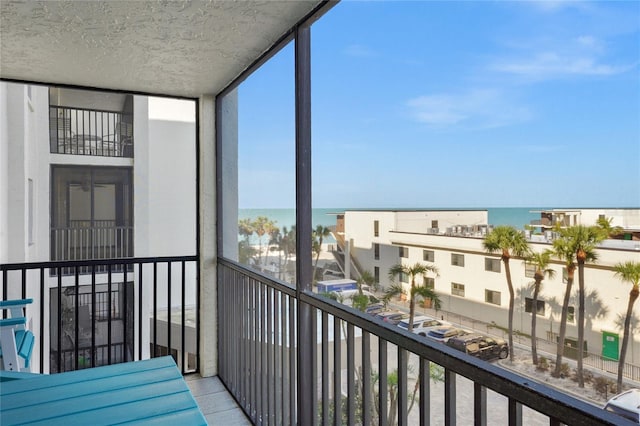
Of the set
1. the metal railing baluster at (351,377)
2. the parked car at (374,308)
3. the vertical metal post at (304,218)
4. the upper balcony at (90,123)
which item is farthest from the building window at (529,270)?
the upper balcony at (90,123)

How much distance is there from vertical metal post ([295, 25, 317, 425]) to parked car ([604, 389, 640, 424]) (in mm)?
1362

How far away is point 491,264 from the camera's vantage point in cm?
100

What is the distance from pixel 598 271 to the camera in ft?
2.56

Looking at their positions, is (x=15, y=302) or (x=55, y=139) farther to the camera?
(x=55, y=139)

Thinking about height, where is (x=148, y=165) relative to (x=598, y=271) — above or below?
above

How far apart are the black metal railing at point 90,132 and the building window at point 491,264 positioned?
6530mm

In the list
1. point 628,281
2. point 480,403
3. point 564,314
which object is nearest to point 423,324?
point 480,403

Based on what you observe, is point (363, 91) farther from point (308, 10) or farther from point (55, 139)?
point (55, 139)

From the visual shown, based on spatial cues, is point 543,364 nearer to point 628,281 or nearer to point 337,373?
point 628,281

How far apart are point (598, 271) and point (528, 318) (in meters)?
0.19

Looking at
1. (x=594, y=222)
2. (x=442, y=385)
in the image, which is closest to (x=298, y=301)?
(x=442, y=385)

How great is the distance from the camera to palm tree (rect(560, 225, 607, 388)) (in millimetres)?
796

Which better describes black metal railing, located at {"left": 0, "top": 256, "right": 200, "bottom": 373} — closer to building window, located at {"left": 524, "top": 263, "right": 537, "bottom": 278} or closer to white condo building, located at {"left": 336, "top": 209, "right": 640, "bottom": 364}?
white condo building, located at {"left": 336, "top": 209, "right": 640, "bottom": 364}

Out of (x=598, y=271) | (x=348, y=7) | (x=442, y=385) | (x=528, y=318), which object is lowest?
(x=442, y=385)
